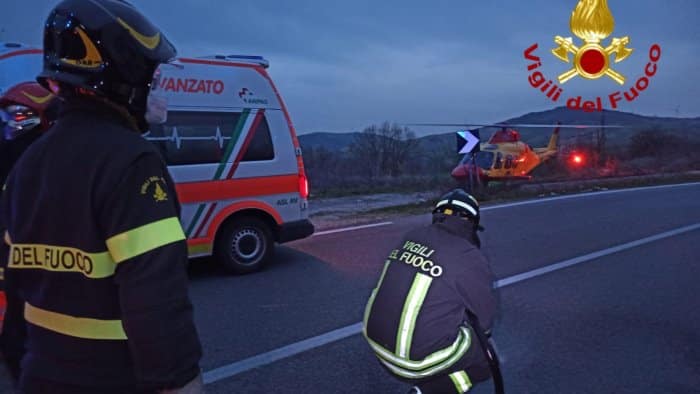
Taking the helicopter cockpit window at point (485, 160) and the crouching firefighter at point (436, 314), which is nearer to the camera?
the crouching firefighter at point (436, 314)

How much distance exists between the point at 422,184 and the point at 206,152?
17.7 metres

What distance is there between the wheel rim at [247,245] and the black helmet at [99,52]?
5.51 metres

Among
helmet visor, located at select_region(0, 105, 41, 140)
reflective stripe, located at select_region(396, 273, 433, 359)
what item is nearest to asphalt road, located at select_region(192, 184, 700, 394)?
reflective stripe, located at select_region(396, 273, 433, 359)

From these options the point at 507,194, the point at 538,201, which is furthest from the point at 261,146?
the point at 507,194

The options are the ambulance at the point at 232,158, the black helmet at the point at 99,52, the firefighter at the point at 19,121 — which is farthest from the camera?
the ambulance at the point at 232,158

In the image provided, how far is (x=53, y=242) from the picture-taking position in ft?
4.84

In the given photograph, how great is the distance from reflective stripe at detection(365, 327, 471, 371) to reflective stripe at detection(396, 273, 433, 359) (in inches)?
1.6

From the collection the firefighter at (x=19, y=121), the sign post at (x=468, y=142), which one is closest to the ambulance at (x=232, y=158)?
the firefighter at (x=19, y=121)

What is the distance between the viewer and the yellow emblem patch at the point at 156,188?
56.6 inches

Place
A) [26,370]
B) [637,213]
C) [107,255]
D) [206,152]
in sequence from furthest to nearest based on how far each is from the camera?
[637,213] < [206,152] < [26,370] < [107,255]

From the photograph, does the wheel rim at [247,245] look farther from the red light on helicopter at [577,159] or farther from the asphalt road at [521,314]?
the red light on helicopter at [577,159]

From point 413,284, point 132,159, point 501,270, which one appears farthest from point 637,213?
point 132,159

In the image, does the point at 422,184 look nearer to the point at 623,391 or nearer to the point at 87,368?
the point at 623,391

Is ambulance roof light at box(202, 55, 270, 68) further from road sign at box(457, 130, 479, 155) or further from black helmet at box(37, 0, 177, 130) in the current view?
road sign at box(457, 130, 479, 155)
